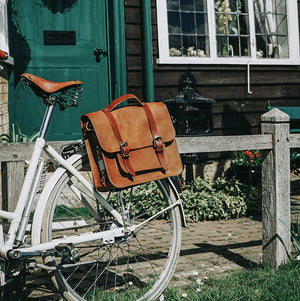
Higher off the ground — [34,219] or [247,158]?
[247,158]

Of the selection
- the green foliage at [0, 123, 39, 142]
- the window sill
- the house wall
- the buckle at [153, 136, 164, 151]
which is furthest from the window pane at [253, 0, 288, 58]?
the buckle at [153, 136, 164, 151]

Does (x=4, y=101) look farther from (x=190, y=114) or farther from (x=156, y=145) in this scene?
(x=156, y=145)

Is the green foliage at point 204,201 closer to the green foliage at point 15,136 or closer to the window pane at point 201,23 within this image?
the green foliage at point 15,136

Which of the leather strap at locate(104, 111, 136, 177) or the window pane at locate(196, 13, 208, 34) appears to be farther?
the window pane at locate(196, 13, 208, 34)

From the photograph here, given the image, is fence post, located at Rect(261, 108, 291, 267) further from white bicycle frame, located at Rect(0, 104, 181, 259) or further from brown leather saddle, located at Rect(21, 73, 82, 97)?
brown leather saddle, located at Rect(21, 73, 82, 97)

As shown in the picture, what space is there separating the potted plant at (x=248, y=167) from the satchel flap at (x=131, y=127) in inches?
138

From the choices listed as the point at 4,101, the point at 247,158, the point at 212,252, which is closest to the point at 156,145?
the point at 212,252

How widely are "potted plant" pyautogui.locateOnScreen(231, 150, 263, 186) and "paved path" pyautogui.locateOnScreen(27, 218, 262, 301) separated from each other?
994 millimetres

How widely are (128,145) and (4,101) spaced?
361 cm

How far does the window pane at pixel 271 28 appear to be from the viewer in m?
6.92

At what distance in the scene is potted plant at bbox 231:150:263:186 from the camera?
5.85m

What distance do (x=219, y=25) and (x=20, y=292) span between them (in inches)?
205

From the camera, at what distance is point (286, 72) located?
6.96m

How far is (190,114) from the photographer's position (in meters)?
5.54
